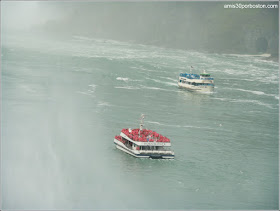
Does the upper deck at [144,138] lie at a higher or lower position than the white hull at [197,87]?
lower

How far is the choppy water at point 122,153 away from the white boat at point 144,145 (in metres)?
0.89

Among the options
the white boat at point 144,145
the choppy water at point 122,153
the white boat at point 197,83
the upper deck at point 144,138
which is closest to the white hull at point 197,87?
the white boat at point 197,83

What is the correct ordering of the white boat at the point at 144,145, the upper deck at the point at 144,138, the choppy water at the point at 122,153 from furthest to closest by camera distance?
the upper deck at the point at 144,138
the white boat at the point at 144,145
the choppy water at the point at 122,153

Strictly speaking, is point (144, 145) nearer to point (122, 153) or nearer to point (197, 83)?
point (122, 153)

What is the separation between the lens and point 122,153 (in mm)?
54906

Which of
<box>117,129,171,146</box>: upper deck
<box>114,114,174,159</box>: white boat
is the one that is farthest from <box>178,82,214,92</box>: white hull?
<box>114,114,174,159</box>: white boat

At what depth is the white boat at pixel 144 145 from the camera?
54.2 meters

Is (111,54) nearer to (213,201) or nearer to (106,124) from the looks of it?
(106,124)

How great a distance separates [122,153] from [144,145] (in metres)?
2.32

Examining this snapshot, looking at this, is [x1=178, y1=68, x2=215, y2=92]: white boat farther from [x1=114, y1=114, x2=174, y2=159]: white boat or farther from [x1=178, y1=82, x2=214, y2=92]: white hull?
[x1=114, y1=114, x2=174, y2=159]: white boat

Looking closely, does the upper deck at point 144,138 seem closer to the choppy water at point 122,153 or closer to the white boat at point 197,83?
the choppy water at point 122,153

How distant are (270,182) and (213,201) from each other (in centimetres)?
749

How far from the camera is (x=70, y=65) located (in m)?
114

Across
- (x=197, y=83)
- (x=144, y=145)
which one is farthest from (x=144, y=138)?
(x=197, y=83)
